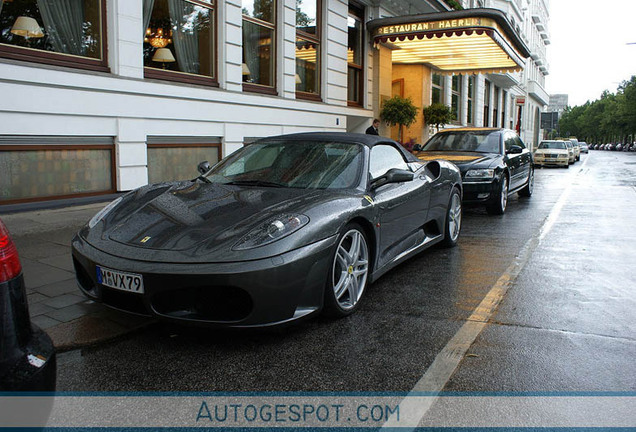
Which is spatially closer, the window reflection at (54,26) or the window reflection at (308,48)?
the window reflection at (54,26)

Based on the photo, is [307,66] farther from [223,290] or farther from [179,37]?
[223,290]

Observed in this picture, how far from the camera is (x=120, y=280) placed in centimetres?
331

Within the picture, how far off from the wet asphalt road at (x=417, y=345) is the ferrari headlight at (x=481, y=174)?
3.75 meters

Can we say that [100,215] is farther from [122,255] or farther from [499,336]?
[499,336]

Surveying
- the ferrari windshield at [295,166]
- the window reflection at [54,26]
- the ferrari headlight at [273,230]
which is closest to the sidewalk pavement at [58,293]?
the ferrari headlight at [273,230]

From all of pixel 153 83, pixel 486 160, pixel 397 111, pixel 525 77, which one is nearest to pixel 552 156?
pixel 397 111

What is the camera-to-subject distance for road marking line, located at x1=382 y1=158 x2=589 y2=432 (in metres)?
2.68

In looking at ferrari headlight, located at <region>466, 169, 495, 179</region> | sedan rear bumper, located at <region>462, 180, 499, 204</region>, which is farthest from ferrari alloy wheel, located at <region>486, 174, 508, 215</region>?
ferrari headlight, located at <region>466, 169, 495, 179</region>

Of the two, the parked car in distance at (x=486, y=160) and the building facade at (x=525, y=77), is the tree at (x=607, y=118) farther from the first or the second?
the parked car in distance at (x=486, y=160)

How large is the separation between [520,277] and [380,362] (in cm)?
257

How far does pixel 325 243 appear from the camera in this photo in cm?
362

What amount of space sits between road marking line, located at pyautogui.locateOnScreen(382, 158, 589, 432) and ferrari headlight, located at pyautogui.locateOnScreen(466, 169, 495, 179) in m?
3.69

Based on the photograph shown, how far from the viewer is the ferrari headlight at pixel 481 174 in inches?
365

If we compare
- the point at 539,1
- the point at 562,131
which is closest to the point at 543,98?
the point at 539,1
